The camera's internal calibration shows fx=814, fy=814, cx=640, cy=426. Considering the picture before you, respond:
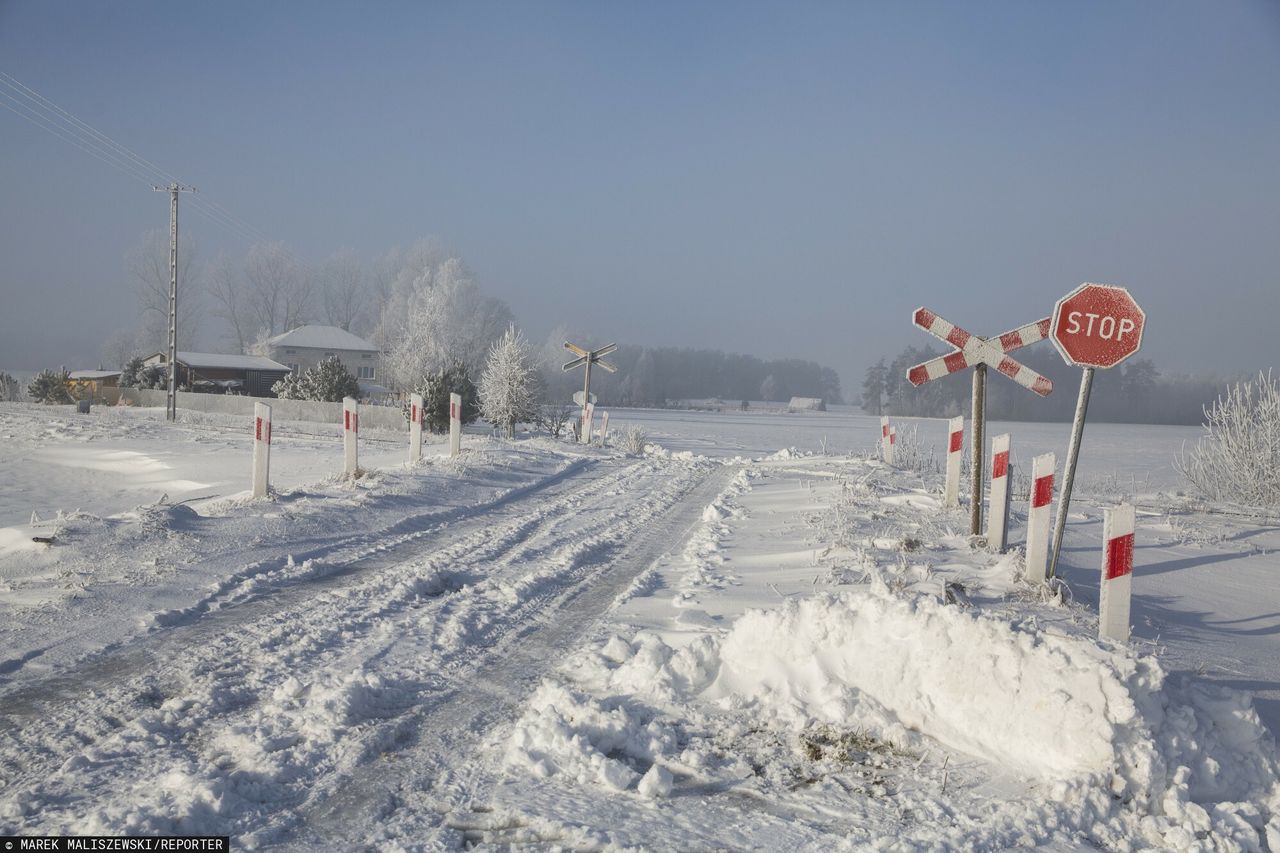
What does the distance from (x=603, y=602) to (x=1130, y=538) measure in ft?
12.2

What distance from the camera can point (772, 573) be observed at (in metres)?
7.36

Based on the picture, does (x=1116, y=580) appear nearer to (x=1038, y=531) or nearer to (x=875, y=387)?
(x=1038, y=531)

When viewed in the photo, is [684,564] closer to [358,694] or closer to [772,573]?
[772,573]

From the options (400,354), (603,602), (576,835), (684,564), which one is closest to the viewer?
(576,835)

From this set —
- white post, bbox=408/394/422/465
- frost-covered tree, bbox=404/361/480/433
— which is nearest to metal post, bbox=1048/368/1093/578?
white post, bbox=408/394/422/465

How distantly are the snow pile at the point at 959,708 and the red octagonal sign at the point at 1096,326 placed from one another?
3.72 metres

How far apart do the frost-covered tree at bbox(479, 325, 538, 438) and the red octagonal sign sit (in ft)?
82.9

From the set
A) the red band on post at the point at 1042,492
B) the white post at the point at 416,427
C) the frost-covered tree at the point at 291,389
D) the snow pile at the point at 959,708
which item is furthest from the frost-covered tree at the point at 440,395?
the snow pile at the point at 959,708

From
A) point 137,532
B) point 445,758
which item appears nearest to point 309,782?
point 445,758

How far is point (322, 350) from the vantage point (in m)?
66.9

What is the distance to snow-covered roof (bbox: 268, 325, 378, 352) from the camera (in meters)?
66.2

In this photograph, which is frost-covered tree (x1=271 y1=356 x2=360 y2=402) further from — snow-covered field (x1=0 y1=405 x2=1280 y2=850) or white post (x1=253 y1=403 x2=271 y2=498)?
snow-covered field (x1=0 y1=405 x2=1280 y2=850)

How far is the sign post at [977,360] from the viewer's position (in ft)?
28.1

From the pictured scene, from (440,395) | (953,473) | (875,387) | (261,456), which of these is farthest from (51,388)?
(875,387)
